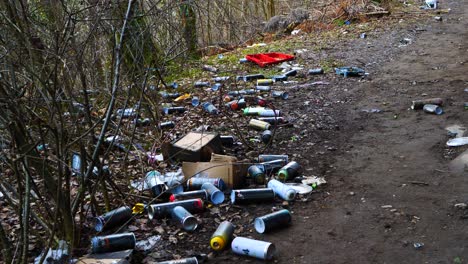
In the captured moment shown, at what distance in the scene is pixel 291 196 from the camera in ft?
13.1

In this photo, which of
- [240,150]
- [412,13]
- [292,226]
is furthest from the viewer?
[412,13]

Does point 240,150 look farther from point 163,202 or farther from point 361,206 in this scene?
point 361,206

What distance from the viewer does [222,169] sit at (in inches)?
166

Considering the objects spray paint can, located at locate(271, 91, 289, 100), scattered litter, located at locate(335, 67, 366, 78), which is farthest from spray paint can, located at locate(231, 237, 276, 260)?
scattered litter, located at locate(335, 67, 366, 78)

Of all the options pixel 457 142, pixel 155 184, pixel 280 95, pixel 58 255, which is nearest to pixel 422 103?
pixel 457 142

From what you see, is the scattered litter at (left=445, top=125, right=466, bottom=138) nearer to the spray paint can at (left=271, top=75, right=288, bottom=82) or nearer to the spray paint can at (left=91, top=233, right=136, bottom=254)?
the spray paint can at (left=271, top=75, right=288, bottom=82)

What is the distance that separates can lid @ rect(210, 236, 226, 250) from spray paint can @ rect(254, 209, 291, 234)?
1.01ft

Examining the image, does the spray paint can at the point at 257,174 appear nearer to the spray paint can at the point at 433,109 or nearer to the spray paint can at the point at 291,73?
the spray paint can at the point at 433,109

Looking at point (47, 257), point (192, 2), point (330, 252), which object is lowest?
point (330, 252)

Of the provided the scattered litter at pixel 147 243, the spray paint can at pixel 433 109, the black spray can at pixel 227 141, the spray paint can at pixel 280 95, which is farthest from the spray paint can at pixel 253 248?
the spray paint can at pixel 280 95

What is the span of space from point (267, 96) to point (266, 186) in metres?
2.84

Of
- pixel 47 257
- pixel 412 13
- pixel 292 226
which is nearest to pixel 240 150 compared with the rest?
pixel 292 226

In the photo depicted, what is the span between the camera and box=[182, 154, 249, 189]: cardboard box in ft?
13.8

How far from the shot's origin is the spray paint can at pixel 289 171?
4301 millimetres
